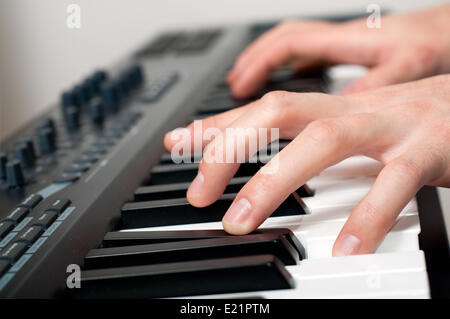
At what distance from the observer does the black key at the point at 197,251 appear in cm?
53

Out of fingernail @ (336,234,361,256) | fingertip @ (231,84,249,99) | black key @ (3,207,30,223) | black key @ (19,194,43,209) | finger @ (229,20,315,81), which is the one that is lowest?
fingernail @ (336,234,361,256)

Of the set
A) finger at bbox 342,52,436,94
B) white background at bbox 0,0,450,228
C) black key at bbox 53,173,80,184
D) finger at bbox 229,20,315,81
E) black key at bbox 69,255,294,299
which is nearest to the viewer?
black key at bbox 69,255,294,299

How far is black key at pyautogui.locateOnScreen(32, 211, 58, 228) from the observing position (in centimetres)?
60

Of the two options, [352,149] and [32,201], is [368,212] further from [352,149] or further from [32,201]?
[32,201]

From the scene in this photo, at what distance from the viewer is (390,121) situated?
2.13 feet

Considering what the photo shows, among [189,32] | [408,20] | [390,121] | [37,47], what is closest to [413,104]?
[390,121]

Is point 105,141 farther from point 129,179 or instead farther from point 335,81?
point 335,81

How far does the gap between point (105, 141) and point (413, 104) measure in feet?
1.39

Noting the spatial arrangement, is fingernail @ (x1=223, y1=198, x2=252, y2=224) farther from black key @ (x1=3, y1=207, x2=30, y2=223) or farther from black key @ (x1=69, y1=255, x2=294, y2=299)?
black key @ (x1=3, y1=207, x2=30, y2=223)

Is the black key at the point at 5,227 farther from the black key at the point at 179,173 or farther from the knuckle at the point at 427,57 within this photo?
the knuckle at the point at 427,57

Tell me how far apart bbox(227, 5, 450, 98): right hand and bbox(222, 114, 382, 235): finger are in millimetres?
404

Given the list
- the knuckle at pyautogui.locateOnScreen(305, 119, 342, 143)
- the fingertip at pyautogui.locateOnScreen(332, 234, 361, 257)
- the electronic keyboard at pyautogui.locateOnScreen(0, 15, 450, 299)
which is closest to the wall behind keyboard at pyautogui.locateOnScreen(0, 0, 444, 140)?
the electronic keyboard at pyautogui.locateOnScreen(0, 15, 450, 299)

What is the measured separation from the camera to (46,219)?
61 cm

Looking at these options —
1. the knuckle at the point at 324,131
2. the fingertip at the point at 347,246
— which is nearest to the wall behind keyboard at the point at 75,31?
the knuckle at the point at 324,131
